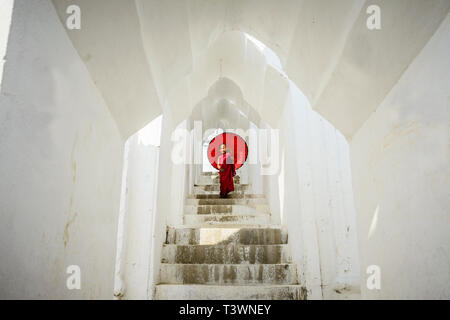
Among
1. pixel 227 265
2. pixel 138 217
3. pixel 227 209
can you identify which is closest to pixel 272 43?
pixel 138 217

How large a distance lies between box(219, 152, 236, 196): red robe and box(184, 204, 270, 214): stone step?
105 centimetres

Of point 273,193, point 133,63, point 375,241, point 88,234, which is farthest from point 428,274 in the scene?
point 273,193

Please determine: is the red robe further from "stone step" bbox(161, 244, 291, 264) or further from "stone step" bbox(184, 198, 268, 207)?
"stone step" bbox(161, 244, 291, 264)

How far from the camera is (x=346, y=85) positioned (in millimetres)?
1949

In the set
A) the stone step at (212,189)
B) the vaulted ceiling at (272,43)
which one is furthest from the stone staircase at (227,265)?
the stone step at (212,189)

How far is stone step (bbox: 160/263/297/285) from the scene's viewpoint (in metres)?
3.76

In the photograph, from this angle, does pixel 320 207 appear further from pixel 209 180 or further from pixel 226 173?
pixel 209 180

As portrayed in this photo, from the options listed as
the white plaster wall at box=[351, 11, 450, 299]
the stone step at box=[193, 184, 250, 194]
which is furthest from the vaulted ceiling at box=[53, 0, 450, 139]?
the stone step at box=[193, 184, 250, 194]

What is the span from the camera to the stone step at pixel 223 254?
405 cm

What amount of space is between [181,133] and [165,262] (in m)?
2.12

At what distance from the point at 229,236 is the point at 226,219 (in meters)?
1.13

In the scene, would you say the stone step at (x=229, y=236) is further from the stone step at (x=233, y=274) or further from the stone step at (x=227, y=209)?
the stone step at (x=227, y=209)

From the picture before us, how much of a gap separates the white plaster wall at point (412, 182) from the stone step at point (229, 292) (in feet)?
5.36

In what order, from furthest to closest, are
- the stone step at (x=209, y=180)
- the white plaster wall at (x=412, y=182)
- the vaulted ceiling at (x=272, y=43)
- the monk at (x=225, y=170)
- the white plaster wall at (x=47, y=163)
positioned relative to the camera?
1. the stone step at (x=209, y=180)
2. the monk at (x=225, y=170)
3. the vaulted ceiling at (x=272, y=43)
4. the white plaster wall at (x=412, y=182)
5. the white plaster wall at (x=47, y=163)
